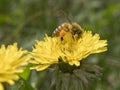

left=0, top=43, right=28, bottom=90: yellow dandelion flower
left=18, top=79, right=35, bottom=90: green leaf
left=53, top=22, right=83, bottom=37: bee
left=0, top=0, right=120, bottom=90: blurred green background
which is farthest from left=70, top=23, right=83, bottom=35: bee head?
left=0, top=0, right=120, bottom=90: blurred green background

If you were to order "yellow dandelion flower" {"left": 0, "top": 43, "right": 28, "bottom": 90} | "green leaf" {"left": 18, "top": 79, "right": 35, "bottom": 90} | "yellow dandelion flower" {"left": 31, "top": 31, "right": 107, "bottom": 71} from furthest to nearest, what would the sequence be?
"green leaf" {"left": 18, "top": 79, "right": 35, "bottom": 90} → "yellow dandelion flower" {"left": 31, "top": 31, "right": 107, "bottom": 71} → "yellow dandelion flower" {"left": 0, "top": 43, "right": 28, "bottom": 90}

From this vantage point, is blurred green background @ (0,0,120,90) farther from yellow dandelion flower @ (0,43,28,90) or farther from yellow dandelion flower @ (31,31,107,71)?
yellow dandelion flower @ (0,43,28,90)

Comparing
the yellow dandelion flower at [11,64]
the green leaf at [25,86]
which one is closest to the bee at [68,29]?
the green leaf at [25,86]

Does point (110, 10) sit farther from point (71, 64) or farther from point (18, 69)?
point (18, 69)

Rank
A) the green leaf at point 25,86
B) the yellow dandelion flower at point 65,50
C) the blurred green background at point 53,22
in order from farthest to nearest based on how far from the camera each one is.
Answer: the blurred green background at point 53,22 < the green leaf at point 25,86 < the yellow dandelion flower at point 65,50

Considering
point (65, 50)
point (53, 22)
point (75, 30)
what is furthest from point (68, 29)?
point (53, 22)

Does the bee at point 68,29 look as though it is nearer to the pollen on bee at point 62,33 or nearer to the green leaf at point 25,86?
the pollen on bee at point 62,33

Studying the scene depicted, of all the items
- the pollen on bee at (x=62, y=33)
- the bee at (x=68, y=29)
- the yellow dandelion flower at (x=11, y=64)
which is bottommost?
the yellow dandelion flower at (x=11, y=64)
